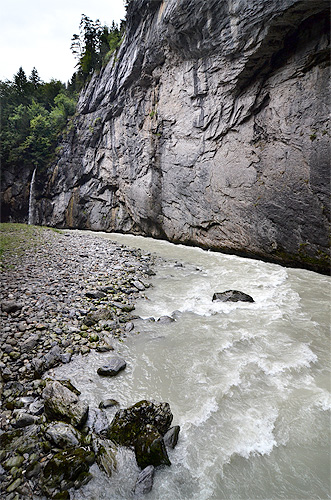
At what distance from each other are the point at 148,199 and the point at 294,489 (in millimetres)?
16034

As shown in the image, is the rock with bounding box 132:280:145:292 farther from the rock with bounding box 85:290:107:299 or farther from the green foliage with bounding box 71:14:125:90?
the green foliage with bounding box 71:14:125:90

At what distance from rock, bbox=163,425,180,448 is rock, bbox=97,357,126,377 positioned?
1302 mm

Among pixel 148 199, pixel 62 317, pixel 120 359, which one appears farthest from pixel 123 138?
pixel 120 359

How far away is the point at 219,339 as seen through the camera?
4.61 meters

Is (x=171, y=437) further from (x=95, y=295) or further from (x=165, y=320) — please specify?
(x=95, y=295)

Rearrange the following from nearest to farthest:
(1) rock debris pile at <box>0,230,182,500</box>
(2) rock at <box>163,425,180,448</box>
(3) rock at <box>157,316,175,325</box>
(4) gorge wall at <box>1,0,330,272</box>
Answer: (1) rock debris pile at <box>0,230,182,500</box> → (2) rock at <box>163,425,180,448</box> → (3) rock at <box>157,316,175,325</box> → (4) gorge wall at <box>1,0,330,272</box>

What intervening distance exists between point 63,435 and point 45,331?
232 centimetres

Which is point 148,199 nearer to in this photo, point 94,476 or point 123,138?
point 123,138

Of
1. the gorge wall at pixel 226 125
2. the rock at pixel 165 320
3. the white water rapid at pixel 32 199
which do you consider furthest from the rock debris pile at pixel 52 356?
the white water rapid at pixel 32 199

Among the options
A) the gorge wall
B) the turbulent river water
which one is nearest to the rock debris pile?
the turbulent river water

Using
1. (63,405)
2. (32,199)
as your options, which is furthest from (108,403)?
(32,199)

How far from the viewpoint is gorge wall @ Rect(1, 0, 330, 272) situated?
8.43 m

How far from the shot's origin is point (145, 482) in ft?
7.36

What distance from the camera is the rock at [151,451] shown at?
239cm
